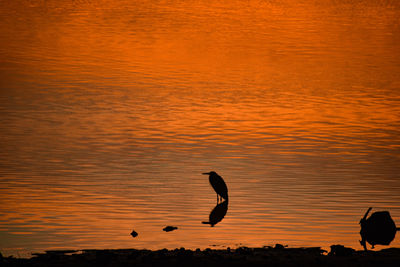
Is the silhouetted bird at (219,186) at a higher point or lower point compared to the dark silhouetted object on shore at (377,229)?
higher

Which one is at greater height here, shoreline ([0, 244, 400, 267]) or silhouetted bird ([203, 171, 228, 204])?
silhouetted bird ([203, 171, 228, 204])

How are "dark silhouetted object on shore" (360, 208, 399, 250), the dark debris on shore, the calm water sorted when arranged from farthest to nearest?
1. the calm water
2. "dark silhouetted object on shore" (360, 208, 399, 250)
3. the dark debris on shore

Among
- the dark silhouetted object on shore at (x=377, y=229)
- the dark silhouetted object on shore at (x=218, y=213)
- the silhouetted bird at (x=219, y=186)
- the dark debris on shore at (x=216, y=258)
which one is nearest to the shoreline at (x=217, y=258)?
the dark debris on shore at (x=216, y=258)

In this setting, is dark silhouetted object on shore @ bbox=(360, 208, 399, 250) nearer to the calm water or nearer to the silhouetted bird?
the calm water

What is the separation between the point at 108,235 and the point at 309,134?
13.0 metres

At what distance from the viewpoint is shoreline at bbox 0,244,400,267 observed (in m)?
11.3

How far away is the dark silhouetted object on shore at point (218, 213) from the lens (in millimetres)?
15141

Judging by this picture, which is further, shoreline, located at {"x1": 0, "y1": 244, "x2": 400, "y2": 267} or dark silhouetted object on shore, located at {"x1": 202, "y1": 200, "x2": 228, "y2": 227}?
dark silhouetted object on shore, located at {"x1": 202, "y1": 200, "x2": 228, "y2": 227}

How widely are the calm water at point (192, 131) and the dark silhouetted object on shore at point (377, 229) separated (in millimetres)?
434

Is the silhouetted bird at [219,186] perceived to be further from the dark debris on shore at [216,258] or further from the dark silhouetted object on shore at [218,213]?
the dark debris on shore at [216,258]

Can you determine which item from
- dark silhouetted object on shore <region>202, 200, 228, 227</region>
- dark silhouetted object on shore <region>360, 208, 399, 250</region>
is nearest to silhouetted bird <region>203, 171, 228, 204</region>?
dark silhouetted object on shore <region>202, 200, 228, 227</region>

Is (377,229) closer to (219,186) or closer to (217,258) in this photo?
(217,258)

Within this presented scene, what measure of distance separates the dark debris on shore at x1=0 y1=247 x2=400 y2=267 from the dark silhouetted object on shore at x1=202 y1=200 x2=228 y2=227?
108 inches

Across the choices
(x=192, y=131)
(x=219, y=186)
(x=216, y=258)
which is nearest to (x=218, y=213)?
(x=219, y=186)
